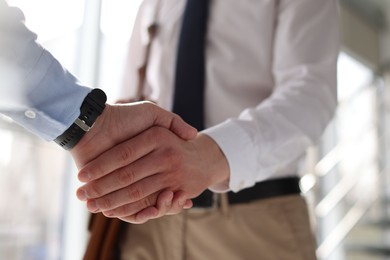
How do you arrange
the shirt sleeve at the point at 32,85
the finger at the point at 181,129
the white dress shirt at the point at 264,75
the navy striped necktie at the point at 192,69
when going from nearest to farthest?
1. the shirt sleeve at the point at 32,85
2. the finger at the point at 181,129
3. the white dress shirt at the point at 264,75
4. the navy striped necktie at the point at 192,69

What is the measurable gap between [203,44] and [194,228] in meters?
0.38

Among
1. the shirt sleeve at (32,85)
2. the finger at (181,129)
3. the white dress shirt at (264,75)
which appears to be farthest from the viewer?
the white dress shirt at (264,75)

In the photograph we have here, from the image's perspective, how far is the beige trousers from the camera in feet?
2.81

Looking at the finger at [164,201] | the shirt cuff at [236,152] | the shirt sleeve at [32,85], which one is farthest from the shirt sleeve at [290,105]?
the shirt sleeve at [32,85]

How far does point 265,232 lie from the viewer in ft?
2.83

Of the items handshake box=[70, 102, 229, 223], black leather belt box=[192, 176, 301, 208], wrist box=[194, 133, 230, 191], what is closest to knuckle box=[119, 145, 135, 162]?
handshake box=[70, 102, 229, 223]

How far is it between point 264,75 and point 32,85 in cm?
49

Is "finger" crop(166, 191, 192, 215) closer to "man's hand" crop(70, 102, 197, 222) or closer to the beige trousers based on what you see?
"man's hand" crop(70, 102, 197, 222)

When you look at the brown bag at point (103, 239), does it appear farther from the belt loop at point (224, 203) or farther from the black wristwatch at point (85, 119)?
the black wristwatch at point (85, 119)

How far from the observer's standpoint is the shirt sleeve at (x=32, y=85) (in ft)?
1.86

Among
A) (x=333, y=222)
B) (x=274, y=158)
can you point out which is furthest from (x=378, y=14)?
(x=274, y=158)

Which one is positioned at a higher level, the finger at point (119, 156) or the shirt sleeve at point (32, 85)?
the shirt sleeve at point (32, 85)

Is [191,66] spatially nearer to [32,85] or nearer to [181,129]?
[181,129]

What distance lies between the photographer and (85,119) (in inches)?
23.6
